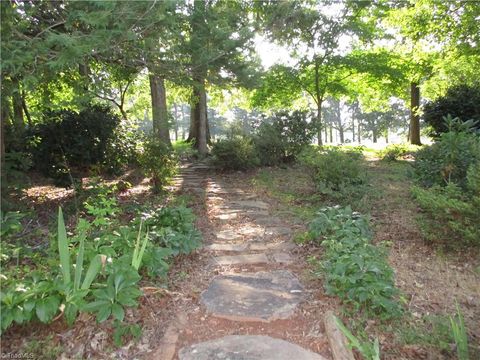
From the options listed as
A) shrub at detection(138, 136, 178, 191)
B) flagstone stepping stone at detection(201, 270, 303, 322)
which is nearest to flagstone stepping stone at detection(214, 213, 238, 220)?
shrub at detection(138, 136, 178, 191)

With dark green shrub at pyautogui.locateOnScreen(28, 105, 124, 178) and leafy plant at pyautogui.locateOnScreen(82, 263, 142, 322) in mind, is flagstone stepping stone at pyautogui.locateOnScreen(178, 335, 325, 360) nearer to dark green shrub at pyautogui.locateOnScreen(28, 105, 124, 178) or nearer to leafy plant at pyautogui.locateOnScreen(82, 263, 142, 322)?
leafy plant at pyautogui.locateOnScreen(82, 263, 142, 322)

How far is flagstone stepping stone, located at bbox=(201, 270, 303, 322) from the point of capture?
8.38 feet

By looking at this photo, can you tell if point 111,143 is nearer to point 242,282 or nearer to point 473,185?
point 242,282

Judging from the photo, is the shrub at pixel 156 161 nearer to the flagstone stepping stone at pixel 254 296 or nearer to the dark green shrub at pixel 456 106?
the flagstone stepping stone at pixel 254 296

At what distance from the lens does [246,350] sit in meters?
2.15

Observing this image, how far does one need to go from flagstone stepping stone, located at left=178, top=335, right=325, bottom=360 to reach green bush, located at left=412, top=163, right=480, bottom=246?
2.10 meters

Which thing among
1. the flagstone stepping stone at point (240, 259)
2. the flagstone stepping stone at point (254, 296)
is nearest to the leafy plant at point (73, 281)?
the flagstone stepping stone at point (254, 296)

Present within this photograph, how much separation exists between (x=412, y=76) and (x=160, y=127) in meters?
10.1

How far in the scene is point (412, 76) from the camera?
12992 millimetres

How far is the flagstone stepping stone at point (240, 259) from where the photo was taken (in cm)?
351

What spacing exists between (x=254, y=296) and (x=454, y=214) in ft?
7.13

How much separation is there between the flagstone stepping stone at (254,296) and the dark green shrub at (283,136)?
19.1 ft

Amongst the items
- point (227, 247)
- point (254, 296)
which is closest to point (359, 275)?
point (254, 296)

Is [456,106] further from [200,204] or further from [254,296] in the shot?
[254,296]
